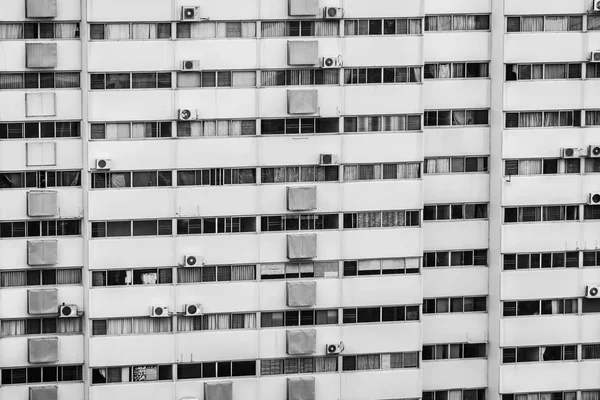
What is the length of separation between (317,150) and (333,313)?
497cm

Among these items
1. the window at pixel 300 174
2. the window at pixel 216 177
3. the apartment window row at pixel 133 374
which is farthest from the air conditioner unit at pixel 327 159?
the apartment window row at pixel 133 374

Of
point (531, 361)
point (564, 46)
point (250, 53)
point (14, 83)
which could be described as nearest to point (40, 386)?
point (14, 83)

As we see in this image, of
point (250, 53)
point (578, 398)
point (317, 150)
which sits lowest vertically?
point (578, 398)

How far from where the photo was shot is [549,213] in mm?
44969

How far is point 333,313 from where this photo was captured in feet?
145

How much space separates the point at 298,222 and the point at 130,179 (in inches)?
203

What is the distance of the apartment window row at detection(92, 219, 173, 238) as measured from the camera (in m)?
42.8

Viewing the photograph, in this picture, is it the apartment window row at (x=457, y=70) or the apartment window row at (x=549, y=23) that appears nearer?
the apartment window row at (x=549, y=23)

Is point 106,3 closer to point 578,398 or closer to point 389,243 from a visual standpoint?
point 389,243

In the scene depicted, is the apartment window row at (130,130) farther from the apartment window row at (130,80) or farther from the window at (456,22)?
the window at (456,22)

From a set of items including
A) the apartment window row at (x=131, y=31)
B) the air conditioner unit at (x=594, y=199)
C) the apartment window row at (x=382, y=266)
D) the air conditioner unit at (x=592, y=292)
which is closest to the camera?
the apartment window row at (x=131, y=31)

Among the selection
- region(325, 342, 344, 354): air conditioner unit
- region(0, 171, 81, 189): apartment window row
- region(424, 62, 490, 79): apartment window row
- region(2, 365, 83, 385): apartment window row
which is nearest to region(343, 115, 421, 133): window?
region(424, 62, 490, 79): apartment window row

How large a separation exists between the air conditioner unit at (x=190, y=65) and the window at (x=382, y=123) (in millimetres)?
4701

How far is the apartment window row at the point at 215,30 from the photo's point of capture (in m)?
42.6
